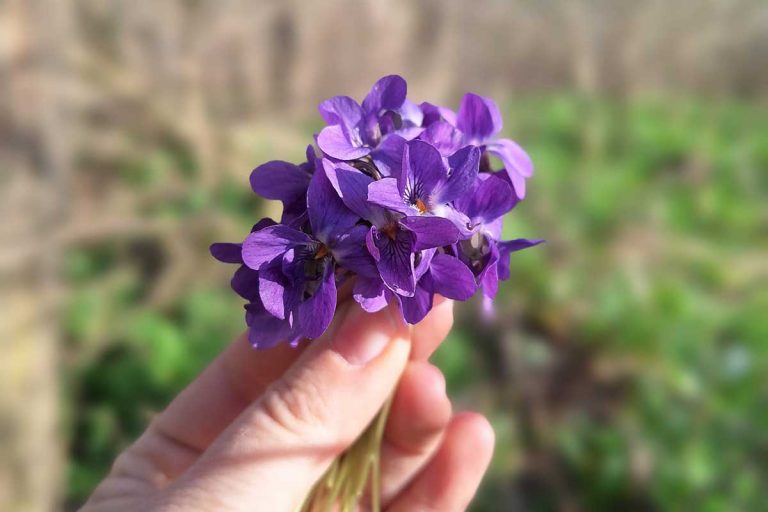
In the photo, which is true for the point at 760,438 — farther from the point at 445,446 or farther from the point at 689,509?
the point at 445,446

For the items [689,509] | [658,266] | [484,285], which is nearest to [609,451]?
[689,509]

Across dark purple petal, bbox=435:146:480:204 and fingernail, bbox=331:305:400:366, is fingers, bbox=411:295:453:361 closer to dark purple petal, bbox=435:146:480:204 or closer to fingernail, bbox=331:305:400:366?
fingernail, bbox=331:305:400:366

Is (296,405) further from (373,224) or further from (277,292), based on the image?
(373,224)

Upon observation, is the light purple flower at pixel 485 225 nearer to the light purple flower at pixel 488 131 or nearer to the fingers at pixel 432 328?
the light purple flower at pixel 488 131

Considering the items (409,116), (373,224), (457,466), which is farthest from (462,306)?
(373,224)

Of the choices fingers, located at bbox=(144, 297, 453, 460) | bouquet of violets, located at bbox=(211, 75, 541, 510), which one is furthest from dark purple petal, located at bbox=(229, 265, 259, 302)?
fingers, located at bbox=(144, 297, 453, 460)
